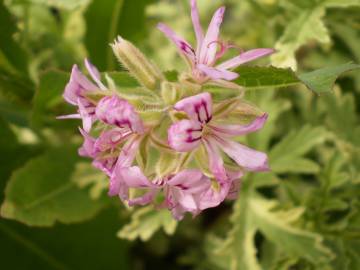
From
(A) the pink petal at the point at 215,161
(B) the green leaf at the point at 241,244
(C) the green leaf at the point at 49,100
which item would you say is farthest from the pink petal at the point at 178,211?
(B) the green leaf at the point at 241,244

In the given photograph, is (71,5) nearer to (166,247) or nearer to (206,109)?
(206,109)

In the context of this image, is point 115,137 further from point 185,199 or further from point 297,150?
point 297,150

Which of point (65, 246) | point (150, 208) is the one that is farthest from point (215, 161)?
point (65, 246)

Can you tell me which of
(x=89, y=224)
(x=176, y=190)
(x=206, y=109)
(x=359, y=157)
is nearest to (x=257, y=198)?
(x=359, y=157)

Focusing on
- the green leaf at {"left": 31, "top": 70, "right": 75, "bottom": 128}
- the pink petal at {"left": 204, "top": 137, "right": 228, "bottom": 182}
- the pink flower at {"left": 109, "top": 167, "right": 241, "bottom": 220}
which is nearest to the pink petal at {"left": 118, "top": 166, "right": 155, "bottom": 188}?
the pink flower at {"left": 109, "top": 167, "right": 241, "bottom": 220}

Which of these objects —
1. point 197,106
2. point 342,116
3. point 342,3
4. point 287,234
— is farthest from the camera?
point 342,116

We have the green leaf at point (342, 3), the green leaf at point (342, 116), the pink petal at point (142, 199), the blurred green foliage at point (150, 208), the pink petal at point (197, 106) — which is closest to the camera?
the pink petal at point (197, 106)

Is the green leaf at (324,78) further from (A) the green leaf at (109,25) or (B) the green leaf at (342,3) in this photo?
(A) the green leaf at (109,25)
